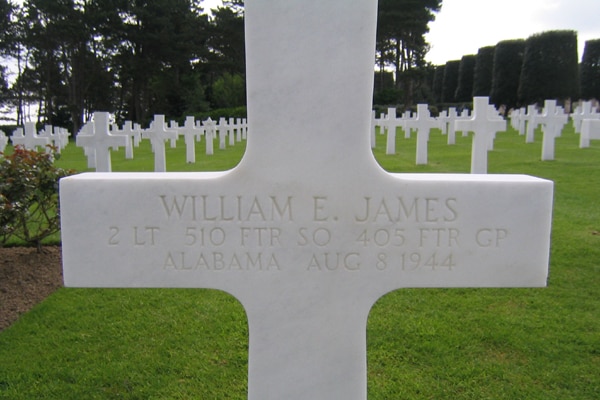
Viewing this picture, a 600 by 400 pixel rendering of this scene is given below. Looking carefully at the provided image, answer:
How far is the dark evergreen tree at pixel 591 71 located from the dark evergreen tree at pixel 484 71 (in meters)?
5.95

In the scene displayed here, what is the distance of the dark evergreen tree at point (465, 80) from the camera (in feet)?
136

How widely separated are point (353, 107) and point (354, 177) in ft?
0.67

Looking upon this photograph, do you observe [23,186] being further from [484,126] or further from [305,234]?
[484,126]

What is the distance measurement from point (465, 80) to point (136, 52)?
79.9 ft

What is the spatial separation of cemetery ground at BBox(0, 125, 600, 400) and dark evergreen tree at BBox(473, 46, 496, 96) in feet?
116

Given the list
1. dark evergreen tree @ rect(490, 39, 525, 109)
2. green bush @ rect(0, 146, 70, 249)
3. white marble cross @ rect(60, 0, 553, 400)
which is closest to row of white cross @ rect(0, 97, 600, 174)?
green bush @ rect(0, 146, 70, 249)

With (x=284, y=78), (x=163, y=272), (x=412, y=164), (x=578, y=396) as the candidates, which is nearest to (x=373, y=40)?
(x=284, y=78)

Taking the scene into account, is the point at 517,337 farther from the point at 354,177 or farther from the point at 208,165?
the point at 208,165

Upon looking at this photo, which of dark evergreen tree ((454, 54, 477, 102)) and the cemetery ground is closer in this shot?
the cemetery ground

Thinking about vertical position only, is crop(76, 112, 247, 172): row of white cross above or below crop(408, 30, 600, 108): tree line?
below

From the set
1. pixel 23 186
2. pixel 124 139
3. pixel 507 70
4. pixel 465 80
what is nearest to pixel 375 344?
pixel 23 186

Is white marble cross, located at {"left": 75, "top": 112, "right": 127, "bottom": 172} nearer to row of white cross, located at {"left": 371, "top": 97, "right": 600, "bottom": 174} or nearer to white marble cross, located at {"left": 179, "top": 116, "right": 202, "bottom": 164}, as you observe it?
row of white cross, located at {"left": 371, "top": 97, "right": 600, "bottom": 174}

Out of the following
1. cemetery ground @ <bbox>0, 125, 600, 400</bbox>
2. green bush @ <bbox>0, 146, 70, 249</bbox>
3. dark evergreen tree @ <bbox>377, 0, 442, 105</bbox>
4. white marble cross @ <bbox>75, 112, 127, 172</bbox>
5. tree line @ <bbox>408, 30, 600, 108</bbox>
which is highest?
dark evergreen tree @ <bbox>377, 0, 442, 105</bbox>

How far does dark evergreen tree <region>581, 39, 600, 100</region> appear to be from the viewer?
3231 centimetres
